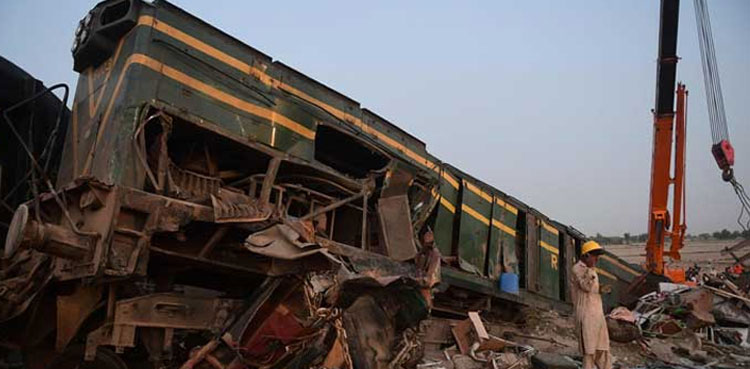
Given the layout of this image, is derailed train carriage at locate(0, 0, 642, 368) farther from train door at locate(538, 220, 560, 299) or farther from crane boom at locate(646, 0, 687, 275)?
crane boom at locate(646, 0, 687, 275)

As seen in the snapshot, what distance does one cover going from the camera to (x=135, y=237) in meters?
3.45

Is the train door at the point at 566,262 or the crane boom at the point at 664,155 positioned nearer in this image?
the train door at the point at 566,262

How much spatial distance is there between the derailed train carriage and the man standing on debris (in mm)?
1592

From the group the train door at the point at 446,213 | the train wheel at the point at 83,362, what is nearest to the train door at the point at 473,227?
the train door at the point at 446,213

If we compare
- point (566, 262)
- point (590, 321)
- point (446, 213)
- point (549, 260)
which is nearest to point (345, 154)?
point (446, 213)

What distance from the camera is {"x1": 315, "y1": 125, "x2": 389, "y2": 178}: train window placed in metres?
5.72

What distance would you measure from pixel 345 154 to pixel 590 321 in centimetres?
315

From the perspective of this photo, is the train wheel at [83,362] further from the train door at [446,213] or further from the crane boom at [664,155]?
the crane boom at [664,155]

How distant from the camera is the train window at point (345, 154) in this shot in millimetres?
5723

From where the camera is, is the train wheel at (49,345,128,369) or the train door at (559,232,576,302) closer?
the train wheel at (49,345,128,369)

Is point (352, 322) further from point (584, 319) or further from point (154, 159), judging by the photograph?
point (584, 319)

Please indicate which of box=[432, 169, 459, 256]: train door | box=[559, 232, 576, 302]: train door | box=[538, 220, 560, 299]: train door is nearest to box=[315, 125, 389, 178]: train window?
box=[432, 169, 459, 256]: train door

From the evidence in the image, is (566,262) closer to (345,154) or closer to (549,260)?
(549,260)

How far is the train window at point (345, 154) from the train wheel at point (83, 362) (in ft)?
9.11
